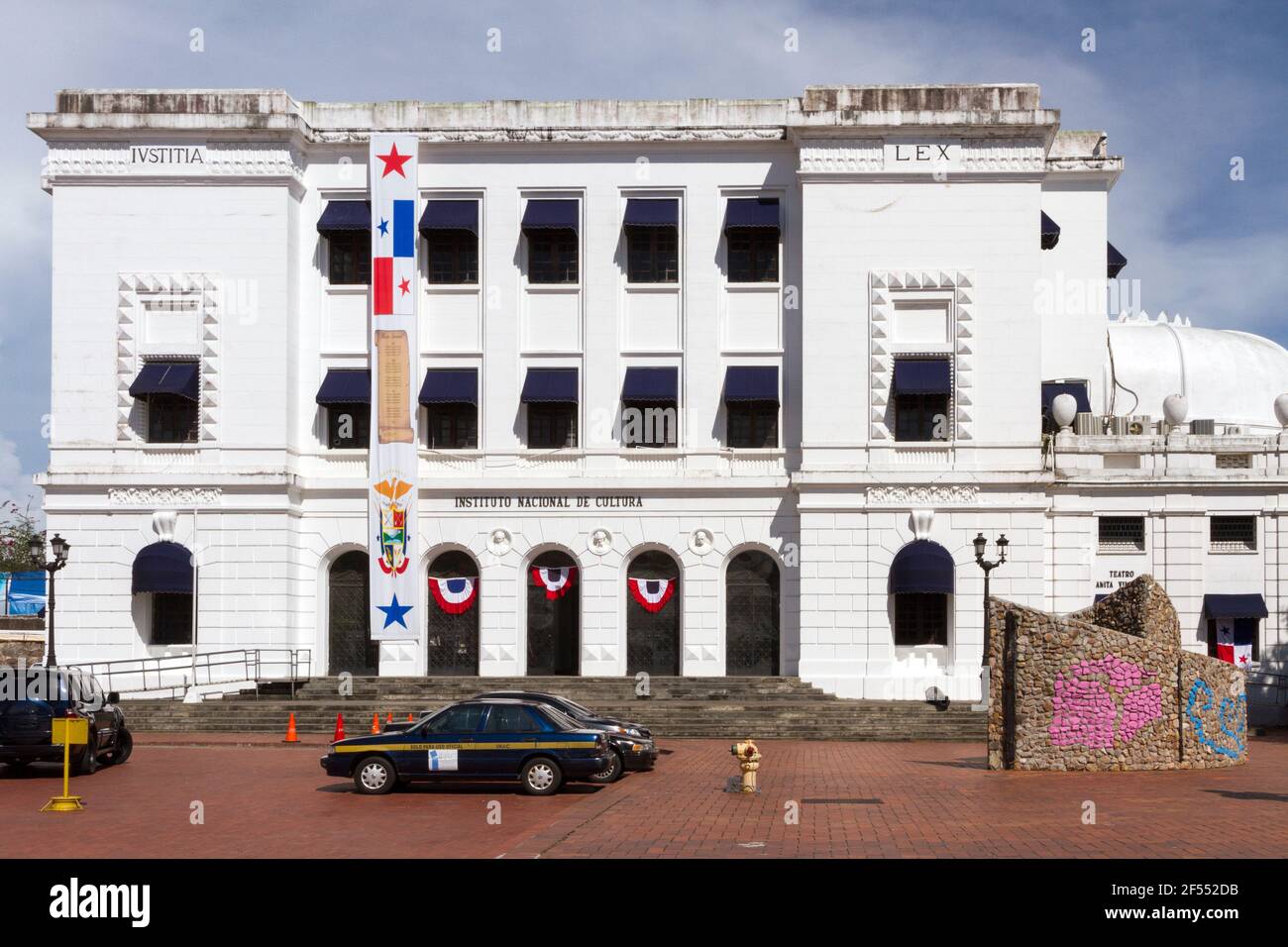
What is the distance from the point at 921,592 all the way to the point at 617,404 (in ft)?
31.3

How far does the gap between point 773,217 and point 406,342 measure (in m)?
10.4

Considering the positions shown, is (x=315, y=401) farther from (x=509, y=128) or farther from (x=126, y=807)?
(x=126, y=807)

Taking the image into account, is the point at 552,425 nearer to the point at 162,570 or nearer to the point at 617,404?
the point at 617,404

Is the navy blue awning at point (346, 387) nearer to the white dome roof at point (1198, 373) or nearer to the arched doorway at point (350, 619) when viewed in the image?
the arched doorway at point (350, 619)

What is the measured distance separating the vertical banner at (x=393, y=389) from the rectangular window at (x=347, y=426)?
64.8 inches

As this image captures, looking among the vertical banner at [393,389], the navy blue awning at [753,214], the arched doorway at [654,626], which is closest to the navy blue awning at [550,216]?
the vertical banner at [393,389]

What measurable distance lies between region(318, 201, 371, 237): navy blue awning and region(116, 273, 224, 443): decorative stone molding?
10.6ft

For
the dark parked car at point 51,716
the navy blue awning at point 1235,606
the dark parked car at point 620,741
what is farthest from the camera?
the navy blue awning at point 1235,606

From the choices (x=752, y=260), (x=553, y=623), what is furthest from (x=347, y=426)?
(x=752, y=260)

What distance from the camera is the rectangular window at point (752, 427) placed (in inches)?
1641

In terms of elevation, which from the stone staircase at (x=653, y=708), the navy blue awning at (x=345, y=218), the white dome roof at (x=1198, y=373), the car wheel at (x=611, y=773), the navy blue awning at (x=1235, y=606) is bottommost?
the stone staircase at (x=653, y=708)

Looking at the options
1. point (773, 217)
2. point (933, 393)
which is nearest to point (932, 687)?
point (933, 393)

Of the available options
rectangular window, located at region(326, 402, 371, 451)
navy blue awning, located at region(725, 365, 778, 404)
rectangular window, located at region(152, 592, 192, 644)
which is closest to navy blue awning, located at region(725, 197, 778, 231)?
navy blue awning, located at region(725, 365, 778, 404)

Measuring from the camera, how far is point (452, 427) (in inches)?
1665
